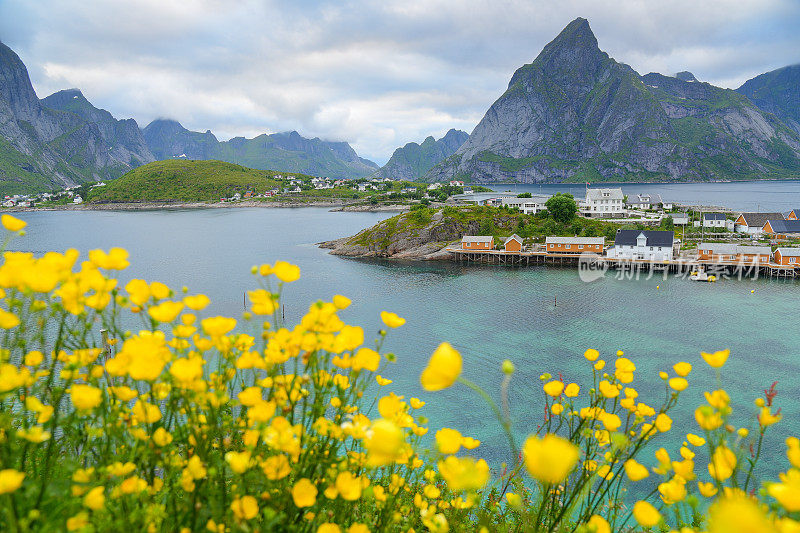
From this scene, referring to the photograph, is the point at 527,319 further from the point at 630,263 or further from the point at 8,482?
the point at 8,482

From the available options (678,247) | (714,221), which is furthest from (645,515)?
(714,221)

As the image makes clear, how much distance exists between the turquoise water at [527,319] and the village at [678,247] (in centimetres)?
427

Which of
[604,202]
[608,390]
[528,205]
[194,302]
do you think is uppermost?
[604,202]

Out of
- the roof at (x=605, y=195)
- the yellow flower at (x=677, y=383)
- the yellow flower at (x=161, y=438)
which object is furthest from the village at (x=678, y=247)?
the yellow flower at (x=161, y=438)

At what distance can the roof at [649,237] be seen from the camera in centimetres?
4634

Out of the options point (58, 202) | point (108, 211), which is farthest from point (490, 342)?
point (58, 202)

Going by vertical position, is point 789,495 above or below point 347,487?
above

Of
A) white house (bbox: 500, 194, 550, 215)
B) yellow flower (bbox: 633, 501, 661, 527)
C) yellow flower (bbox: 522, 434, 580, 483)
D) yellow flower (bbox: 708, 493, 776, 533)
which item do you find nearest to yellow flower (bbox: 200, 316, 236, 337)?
yellow flower (bbox: 522, 434, 580, 483)

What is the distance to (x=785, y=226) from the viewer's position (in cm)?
5600

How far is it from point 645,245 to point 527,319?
25.8 meters

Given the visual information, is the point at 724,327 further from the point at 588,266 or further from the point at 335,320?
the point at 335,320

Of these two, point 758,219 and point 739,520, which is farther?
point 758,219

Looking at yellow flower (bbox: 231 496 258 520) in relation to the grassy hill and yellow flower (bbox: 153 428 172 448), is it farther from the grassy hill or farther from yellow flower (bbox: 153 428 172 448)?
the grassy hill

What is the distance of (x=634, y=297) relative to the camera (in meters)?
35.5
